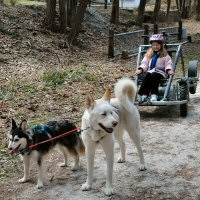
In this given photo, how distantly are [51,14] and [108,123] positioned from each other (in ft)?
42.5

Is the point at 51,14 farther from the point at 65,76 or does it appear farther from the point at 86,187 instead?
the point at 86,187

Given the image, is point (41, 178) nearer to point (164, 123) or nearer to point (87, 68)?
point (164, 123)

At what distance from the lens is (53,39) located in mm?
15359

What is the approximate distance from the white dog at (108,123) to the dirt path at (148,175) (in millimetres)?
205

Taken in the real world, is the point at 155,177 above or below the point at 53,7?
below

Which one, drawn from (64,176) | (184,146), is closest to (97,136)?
(64,176)

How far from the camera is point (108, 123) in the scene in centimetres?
423

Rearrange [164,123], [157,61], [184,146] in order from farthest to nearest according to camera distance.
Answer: [157,61], [164,123], [184,146]

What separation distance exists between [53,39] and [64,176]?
35.0ft

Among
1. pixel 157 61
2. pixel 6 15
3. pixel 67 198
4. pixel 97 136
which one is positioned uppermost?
pixel 6 15

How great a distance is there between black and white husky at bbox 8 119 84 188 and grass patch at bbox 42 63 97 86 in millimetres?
4543

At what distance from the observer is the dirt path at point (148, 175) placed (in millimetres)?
4723

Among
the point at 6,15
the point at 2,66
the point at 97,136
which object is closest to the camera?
the point at 97,136

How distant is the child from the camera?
25.4 ft
